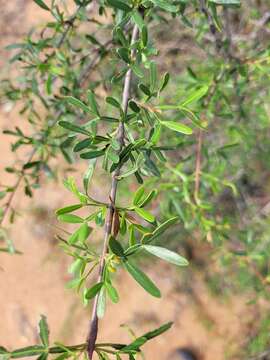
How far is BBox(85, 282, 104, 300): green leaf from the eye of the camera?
1.82 ft

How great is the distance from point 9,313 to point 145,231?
3062mm

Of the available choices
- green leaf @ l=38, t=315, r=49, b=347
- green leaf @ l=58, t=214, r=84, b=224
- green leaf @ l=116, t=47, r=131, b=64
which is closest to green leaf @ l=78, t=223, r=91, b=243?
green leaf @ l=58, t=214, r=84, b=224

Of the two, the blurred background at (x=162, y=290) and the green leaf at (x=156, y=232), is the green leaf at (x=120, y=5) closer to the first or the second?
the green leaf at (x=156, y=232)

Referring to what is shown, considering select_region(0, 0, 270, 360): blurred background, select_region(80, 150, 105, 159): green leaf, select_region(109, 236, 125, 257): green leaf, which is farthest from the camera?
select_region(0, 0, 270, 360): blurred background

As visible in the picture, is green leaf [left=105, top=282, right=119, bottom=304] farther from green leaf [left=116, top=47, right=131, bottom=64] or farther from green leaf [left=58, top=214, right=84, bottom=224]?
green leaf [left=116, top=47, right=131, bottom=64]

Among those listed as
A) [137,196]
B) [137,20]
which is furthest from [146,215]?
[137,20]

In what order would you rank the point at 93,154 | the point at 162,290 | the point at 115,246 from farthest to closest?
the point at 162,290 < the point at 93,154 < the point at 115,246

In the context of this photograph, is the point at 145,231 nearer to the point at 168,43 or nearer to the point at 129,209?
the point at 129,209

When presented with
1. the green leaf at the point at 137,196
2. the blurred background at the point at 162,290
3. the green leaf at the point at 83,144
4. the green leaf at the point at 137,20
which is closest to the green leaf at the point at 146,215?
the green leaf at the point at 137,196

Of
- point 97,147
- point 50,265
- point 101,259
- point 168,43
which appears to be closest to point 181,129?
point 97,147

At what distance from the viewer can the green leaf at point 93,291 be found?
0.55 m

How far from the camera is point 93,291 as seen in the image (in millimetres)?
561

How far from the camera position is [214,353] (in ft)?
10.3

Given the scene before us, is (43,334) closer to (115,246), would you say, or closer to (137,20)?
(115,246)
